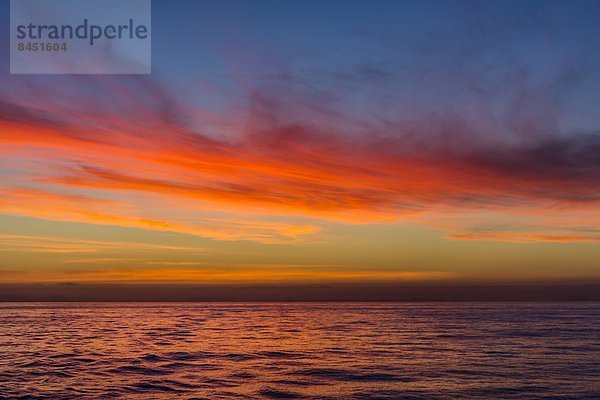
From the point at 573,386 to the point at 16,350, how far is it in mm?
41726

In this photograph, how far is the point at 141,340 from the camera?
55.7 metres

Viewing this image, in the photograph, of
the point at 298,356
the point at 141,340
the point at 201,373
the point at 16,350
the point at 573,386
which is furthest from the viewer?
the point at 141,340

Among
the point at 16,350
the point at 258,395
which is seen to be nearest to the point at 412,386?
the point at 258,395

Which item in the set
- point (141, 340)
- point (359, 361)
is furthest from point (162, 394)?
point (141, 340)

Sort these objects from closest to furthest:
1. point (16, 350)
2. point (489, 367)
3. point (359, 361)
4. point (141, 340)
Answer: point (489, 367), point (359, 361), point (16, 350), point (141, 340)

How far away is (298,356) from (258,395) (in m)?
15.3

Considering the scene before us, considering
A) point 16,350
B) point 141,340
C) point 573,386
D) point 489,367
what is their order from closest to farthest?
point 573,386, point 489,367, point 16,350, point 141,340

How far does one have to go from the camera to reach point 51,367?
120 ft

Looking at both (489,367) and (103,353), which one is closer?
(489,367)

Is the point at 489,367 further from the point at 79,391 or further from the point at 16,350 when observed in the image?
the point at 16,350

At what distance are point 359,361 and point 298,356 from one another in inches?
215

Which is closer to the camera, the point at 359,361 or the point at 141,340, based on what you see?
the point at 359,361

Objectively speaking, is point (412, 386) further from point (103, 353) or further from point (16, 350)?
point (16, 350)

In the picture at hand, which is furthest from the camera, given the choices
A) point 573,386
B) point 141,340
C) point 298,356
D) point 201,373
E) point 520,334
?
point 520,334
